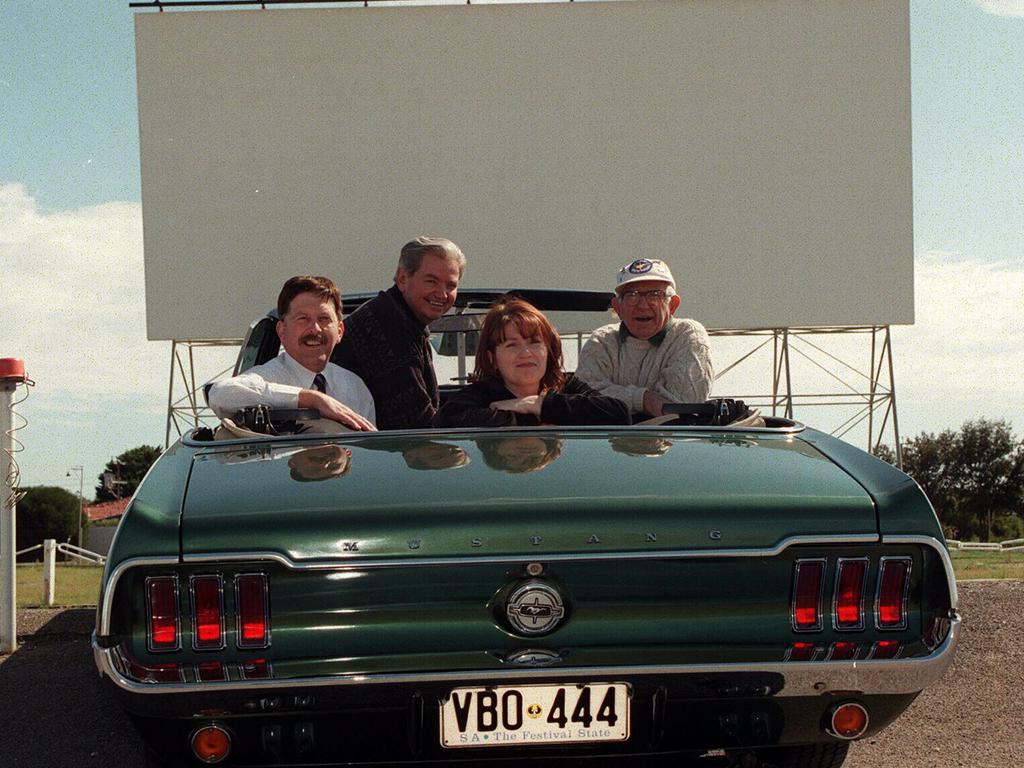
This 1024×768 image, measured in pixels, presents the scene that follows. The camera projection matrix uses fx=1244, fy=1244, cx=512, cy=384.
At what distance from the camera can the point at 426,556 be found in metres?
2.84

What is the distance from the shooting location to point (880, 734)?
17.4 feet

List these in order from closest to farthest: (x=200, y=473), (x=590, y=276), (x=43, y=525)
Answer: (x=200, y=473) < (x=590, y=276) < (x=43, y=525)

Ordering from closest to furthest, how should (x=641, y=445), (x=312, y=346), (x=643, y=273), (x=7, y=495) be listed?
(x=641, y=445) → (x=312, y=346) → (x=643, y=273) → (x=7, y=495)

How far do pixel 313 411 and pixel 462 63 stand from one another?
79.7 feet

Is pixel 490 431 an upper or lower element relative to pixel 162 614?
upper

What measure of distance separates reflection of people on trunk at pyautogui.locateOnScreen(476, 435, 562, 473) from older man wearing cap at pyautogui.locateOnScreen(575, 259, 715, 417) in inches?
61.0

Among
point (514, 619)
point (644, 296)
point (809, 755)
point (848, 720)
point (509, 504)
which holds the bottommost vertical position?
point (809, 755)

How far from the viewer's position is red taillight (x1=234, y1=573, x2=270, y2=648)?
2818mm

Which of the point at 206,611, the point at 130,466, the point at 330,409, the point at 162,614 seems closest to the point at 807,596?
the point at 206,611

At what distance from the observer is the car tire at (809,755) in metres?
3.50

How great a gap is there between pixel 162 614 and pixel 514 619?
802 millimetres

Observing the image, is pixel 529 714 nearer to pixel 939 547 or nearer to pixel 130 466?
pixel 939 547

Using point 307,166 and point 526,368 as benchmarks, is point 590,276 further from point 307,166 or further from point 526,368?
point 526,368

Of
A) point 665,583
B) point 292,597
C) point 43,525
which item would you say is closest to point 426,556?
point 292,597
